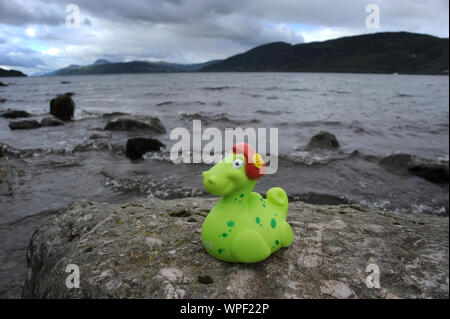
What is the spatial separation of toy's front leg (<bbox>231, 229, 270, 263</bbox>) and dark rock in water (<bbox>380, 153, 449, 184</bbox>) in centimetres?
852

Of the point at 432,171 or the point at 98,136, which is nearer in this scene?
the point at 432,171

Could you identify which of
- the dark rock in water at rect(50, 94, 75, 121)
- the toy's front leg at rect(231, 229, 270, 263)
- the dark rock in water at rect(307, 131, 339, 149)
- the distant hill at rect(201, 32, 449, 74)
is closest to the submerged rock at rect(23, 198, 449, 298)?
the toy's front leg at rect(231, 229, 270, 263)

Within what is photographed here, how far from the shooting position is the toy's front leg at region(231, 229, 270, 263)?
299 centimetres

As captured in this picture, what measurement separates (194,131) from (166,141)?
3.30 metres

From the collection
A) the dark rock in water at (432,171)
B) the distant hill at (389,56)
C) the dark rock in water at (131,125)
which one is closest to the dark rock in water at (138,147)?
the dark rock in water at (131,125)

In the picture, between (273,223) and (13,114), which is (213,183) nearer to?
(273,223)

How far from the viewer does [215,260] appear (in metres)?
3.27

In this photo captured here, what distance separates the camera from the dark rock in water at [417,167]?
909cm

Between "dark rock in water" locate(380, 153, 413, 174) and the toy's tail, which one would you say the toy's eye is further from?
"dark rock in water" locate(380, 153, 413, 174)

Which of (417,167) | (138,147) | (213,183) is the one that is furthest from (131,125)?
(213,183)

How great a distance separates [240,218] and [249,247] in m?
0.34

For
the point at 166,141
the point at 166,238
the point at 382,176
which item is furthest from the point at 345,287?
the point at 166,141

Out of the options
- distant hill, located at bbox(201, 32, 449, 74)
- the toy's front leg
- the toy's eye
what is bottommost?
the toy's front leg

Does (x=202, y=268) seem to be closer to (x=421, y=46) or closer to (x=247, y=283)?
(x=247, y=283)
